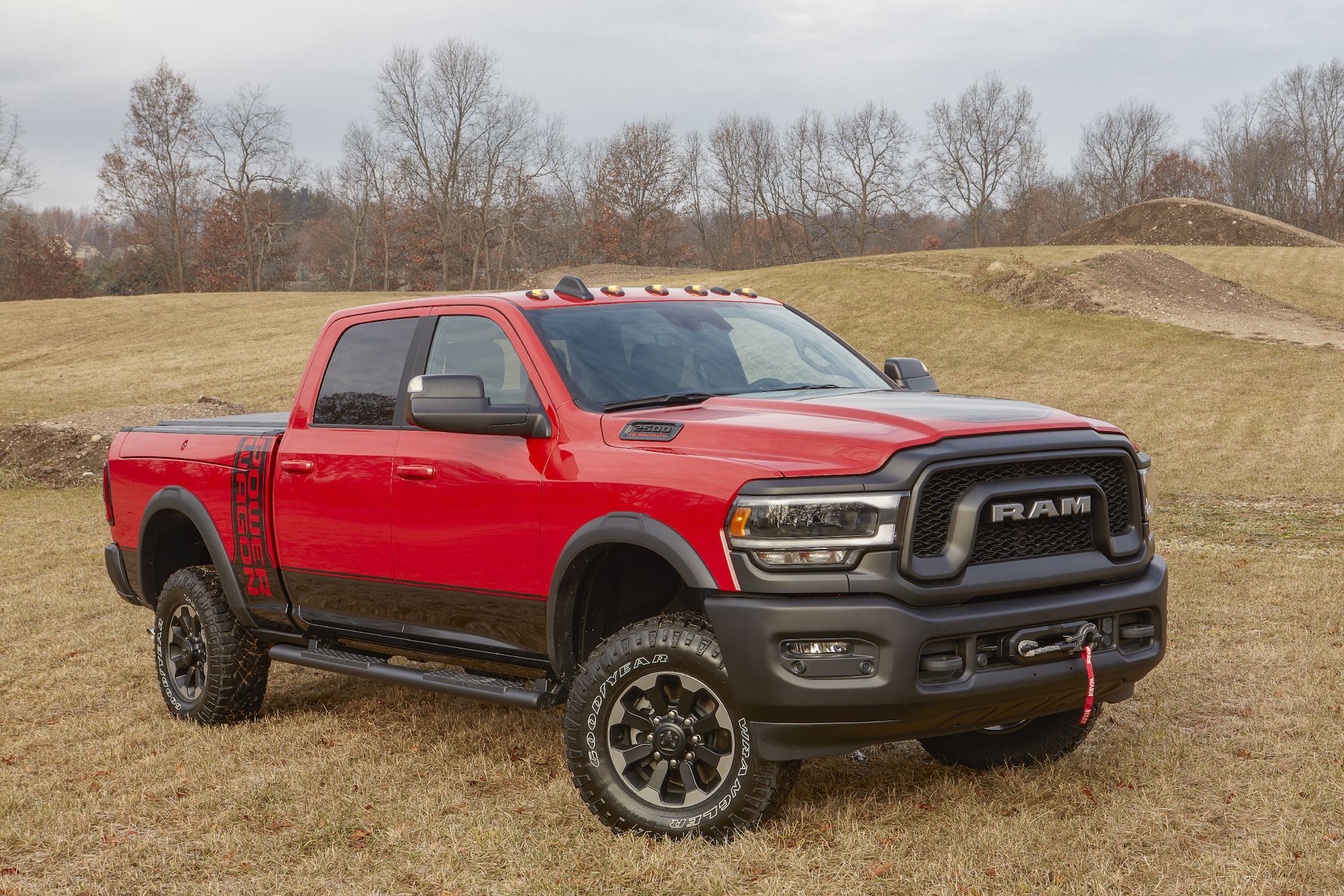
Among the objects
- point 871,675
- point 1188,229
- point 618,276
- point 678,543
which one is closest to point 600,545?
point 678,543

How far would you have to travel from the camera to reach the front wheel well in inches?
177

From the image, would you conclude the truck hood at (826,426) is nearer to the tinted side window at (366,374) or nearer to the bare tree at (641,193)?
the tinted side window at (366,374)

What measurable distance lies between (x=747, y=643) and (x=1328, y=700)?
141 inches

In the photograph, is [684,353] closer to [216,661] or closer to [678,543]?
[678,543]

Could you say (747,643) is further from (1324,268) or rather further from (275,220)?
(275,220)

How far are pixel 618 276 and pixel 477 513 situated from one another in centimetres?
4372

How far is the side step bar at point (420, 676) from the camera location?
15.5 ft

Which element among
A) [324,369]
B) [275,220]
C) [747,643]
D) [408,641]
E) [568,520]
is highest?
[275,220]

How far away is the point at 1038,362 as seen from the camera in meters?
26.5

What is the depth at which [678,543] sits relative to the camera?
406 centimetres

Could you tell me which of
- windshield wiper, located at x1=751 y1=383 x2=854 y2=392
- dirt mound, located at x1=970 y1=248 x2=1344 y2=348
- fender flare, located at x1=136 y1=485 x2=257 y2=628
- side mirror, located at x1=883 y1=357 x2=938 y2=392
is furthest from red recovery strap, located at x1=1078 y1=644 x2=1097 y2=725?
dirt mound, located at x1=970 y1=248 x2=1344 y2=348

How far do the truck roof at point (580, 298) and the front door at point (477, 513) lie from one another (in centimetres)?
12

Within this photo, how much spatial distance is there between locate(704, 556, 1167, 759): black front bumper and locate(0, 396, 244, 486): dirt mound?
15.2m

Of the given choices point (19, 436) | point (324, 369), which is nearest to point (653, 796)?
point (324, 369)
